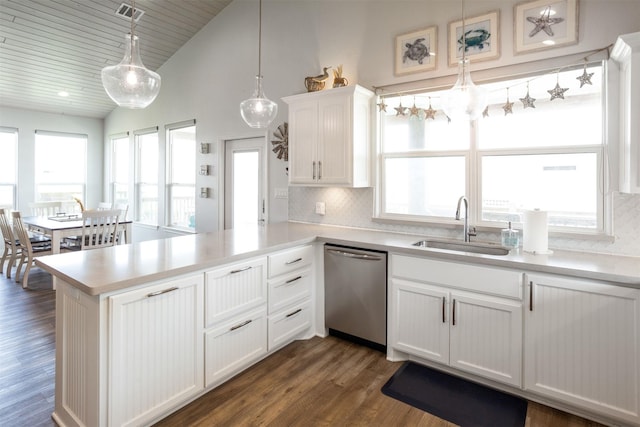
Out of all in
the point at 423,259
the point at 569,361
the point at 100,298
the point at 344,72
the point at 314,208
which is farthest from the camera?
the point at 314,208

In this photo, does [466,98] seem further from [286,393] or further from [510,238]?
[286,393]

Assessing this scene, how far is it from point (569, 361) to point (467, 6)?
2.67 meters

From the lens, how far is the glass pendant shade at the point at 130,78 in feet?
6.70

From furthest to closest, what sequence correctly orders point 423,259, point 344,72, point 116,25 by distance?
point 116,25
point 344,72
point 423,259

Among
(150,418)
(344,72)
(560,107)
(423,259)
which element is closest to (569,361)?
(423,259)

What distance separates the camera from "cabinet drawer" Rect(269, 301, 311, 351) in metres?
2.71

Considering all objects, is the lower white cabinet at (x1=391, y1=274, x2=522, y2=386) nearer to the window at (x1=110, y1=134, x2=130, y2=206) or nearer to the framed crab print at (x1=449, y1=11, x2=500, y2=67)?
the framed crab print at (x1=449, y1=11, x2=500, y2=67)

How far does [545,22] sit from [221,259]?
2.80 meters

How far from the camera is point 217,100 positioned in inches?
193

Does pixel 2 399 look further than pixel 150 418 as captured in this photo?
Yes

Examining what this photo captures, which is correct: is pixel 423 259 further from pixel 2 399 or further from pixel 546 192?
pixel 2 399

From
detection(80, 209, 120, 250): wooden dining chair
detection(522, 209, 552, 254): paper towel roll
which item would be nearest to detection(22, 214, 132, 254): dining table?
detection(80, 209, 120, 250): wooden dining chair

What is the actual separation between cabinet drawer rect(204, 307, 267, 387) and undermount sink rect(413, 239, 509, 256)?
1.36 m

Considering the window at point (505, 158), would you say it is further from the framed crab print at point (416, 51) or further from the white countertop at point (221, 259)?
the white countertop at point (221, 259)
